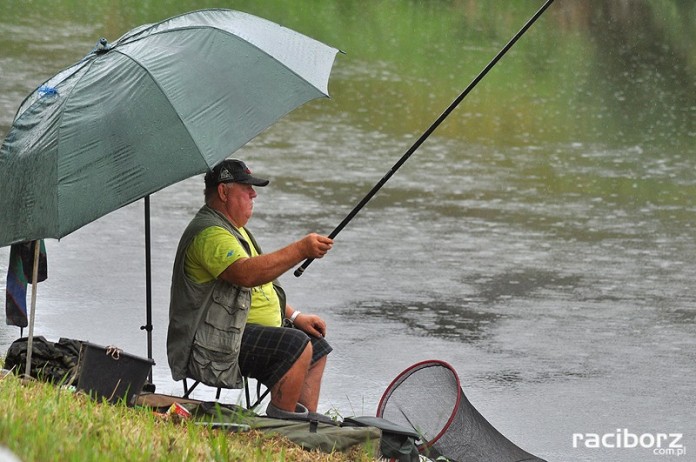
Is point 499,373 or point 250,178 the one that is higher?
point 250,178

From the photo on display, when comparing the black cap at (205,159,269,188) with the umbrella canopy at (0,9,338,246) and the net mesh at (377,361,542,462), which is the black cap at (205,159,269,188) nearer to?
the umbrella canopy at (0,9,338,246)

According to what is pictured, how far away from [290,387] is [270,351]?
6.3 inches

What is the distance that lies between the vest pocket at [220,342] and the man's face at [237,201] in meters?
0.33

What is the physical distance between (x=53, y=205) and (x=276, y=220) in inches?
219

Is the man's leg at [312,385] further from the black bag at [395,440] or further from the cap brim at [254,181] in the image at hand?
the cap brim at [254,181]

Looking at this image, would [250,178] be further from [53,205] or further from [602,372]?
[602,372]

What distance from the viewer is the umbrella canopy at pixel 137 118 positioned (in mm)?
5074

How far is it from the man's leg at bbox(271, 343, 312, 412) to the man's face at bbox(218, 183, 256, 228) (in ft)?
1.97

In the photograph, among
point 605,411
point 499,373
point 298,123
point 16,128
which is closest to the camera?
point 16,128

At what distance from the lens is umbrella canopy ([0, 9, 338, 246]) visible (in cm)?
507

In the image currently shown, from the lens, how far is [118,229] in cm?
1043

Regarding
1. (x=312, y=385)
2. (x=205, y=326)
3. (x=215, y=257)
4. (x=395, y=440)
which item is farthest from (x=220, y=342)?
(x=395, y=440)

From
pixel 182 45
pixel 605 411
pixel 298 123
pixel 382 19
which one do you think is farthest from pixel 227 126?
pixel 382 19

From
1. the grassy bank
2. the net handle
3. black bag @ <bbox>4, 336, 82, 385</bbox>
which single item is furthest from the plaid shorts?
black bag @ <bbox>4, 336, 82, 385</bbox>
